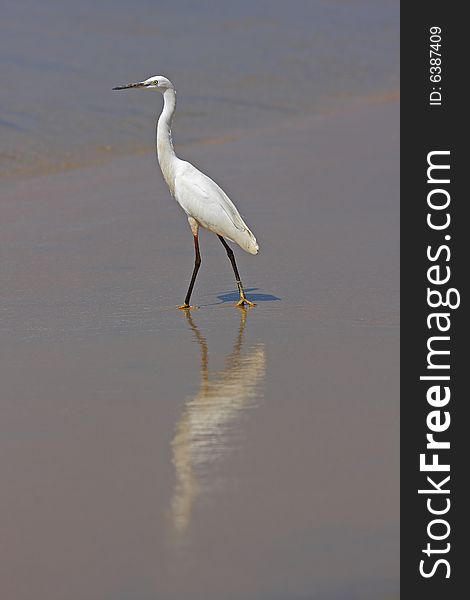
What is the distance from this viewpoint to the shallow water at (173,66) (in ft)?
44.1

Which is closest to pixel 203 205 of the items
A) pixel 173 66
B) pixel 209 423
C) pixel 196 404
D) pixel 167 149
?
pixel 167 149

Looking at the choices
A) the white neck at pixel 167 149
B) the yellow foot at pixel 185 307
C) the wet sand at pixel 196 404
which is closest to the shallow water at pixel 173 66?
the wet sand at pixel 196 404

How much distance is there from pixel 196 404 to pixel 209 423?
277mm

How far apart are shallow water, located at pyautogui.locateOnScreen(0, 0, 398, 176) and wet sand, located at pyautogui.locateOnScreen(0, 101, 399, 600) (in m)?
3.29

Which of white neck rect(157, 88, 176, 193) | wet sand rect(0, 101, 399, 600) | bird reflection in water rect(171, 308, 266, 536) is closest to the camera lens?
wet sand rect(0, 101, 399, 600)

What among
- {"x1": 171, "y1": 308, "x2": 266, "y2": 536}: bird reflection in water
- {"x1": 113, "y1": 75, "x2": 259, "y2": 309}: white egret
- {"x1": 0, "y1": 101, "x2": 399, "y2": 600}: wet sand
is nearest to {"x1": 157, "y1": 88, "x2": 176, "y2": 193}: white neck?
{"x1": 113, "y1": 75, "x2": 259, "y2": 309}: white egret

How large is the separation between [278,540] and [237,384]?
67.5 inches

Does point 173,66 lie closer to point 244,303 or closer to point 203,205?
point 203,205

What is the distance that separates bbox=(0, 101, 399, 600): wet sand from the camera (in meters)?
3.79

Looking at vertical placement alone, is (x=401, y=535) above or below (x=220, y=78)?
below

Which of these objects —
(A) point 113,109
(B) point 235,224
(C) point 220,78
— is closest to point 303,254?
(B) point 235,224

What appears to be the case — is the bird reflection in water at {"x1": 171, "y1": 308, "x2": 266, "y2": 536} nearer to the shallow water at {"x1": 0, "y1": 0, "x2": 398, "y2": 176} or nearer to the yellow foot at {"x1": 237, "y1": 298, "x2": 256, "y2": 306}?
the yellow foot at {"x1": 237, "y1": 298, "x2": 256, "y2": 306}

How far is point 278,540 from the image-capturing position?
3910 millimetres

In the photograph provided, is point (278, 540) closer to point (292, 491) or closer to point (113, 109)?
point (292, 491)
